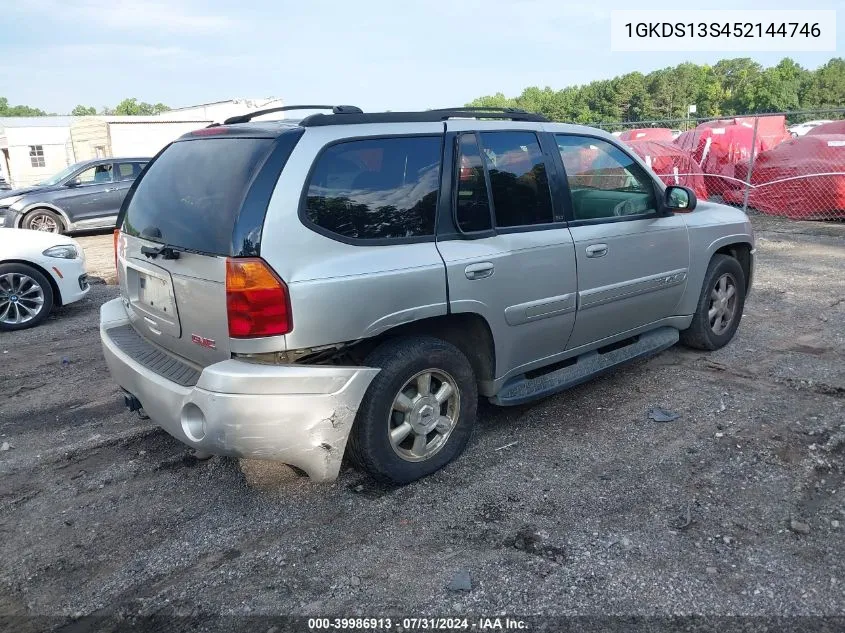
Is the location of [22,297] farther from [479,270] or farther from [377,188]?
[479,270]

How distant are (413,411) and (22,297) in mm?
5522

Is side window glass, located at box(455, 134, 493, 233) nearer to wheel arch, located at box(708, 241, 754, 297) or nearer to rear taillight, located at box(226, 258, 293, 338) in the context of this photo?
rear taillight, located at box(226, 258, 293, 338)

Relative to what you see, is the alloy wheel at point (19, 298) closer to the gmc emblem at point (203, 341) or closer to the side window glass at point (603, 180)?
the gmc emblem at point (203, 341)

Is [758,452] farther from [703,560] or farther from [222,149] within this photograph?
[222,149]

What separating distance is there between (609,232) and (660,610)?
2.40 m

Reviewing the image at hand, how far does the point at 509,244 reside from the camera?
148 inches

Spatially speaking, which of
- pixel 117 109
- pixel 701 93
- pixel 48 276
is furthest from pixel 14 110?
pixel 48 276

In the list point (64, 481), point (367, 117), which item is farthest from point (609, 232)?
point (64, 481)

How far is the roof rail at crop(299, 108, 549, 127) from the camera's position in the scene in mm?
3289

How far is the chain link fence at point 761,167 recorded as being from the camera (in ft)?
42.9

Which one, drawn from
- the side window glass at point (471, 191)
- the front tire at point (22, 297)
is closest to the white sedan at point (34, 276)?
the front tire at point (22, 297)

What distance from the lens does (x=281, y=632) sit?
2549 mm

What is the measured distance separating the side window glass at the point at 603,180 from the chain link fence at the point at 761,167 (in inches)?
331

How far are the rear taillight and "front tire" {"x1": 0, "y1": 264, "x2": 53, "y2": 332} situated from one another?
5.30 m
